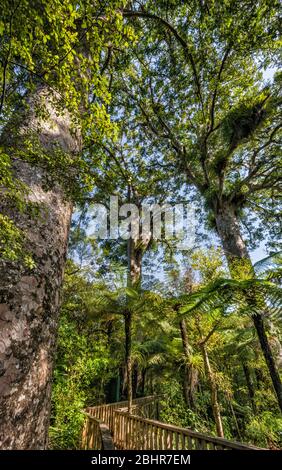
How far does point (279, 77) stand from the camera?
21.8 ft

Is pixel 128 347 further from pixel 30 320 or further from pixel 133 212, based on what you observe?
pixel 133 212

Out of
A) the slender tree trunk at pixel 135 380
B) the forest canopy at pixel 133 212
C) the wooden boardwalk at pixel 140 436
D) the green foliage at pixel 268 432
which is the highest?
the forest canopy at pixel 133 212

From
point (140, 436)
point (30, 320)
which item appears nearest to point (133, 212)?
point (140, 436)

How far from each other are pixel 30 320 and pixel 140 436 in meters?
4.15

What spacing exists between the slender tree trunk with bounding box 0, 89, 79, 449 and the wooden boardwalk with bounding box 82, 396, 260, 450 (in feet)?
7.27

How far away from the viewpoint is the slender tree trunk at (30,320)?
108 centimetres

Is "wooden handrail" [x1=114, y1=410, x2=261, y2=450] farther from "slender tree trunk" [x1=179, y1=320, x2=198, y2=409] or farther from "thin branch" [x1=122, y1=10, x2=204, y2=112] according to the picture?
"thin branch" [x1=122, y1=10, x2=204, y2=112]

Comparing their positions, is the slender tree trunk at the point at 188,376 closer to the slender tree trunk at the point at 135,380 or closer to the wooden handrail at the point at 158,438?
the wooden handrail at the point at 158,438

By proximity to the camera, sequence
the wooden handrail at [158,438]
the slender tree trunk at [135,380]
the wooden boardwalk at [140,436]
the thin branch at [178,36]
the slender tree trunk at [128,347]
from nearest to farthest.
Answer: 1. the wooden handrail at [158,438]
2. the wooden boardwalk at [140,436]
3. the slender tree trunk at [128,347]
4. the thin branch at [178,36]
5. the slender tree trunk at [135,380]

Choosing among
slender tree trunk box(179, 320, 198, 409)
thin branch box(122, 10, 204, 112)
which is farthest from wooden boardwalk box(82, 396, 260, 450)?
thin branch box(122, 10, 204, 112)

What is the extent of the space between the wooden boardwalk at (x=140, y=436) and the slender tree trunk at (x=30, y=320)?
2.22 metres

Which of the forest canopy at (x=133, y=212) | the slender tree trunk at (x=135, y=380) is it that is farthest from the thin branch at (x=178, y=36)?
the slender tree trunk at (x=135, y=380)

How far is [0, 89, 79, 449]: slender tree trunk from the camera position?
1.08m

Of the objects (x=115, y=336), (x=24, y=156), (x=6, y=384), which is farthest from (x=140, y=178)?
(x=6, y=384)
